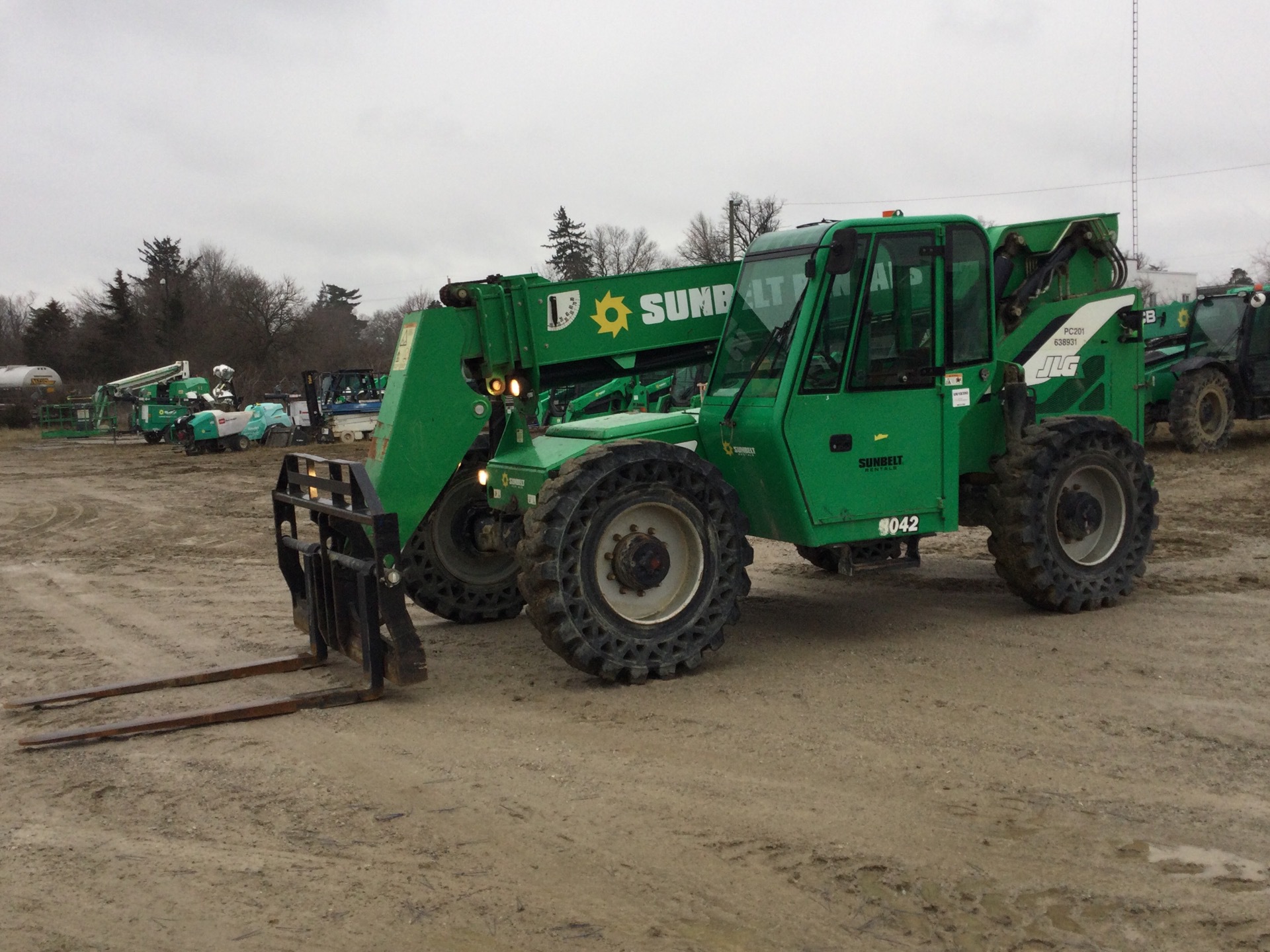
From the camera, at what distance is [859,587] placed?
8883 millimetres

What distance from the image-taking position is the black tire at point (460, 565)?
7777 millimetres

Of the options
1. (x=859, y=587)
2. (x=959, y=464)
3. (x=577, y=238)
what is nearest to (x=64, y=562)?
(x=859, y=587)

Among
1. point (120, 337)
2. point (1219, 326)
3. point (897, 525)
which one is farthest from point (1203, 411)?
point (120, 337)

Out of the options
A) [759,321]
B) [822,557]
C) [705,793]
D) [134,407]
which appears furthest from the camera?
[134,407]

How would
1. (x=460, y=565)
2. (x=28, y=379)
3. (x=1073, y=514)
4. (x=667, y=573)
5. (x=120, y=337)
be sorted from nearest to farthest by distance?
(x=667, y=573) < (x=1073, y=514) < (x=460, y=565) < (x=28, y=379) < (x=120, y=337)

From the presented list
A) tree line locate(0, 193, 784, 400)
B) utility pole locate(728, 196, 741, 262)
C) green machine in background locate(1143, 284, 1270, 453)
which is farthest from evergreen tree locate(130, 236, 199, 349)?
green machine in background locate(1143, 284, 1270, 453)

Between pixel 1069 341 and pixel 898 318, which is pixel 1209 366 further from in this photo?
pixel 898 318

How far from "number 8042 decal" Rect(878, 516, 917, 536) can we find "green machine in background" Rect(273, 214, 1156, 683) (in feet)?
0.05

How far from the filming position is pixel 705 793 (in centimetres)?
475

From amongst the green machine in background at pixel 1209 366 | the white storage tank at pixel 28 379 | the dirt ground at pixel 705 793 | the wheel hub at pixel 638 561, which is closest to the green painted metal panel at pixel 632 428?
the wheel hub at pixel 638 561

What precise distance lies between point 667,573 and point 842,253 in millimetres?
2035

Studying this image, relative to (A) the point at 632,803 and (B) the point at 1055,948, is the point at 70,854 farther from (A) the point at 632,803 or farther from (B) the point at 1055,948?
(B) the point at 1055,948

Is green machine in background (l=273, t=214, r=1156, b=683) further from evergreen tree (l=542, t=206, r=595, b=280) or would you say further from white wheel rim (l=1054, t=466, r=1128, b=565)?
evergreen tree (l=542, t=206, r=595, b=280)

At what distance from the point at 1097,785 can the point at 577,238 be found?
59476 mm
